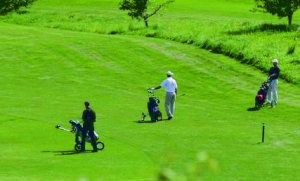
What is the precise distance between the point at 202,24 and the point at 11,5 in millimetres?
25529

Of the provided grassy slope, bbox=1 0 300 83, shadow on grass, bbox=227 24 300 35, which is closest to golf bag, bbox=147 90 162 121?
grassy slope, bbox=1 0 300 83

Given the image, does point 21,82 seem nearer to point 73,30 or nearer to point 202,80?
point 202,80

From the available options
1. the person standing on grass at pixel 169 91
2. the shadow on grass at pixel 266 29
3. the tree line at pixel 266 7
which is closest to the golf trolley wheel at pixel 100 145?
the person standing on grass at pixel 169 91

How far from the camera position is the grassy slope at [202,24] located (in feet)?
151

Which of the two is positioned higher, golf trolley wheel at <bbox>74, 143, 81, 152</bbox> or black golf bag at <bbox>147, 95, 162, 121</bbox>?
golf trolley wheel at <bbox>74, 143, 81, 152</bbox>

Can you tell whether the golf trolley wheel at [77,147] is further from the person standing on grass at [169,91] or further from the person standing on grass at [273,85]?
the person standing on grass at [273,85]

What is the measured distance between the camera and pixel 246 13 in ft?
A: 268

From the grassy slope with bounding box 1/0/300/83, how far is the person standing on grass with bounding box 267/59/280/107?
20.6 feet

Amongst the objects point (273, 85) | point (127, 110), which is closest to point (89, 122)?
point (127, 110)

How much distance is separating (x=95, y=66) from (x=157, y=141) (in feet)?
68.8

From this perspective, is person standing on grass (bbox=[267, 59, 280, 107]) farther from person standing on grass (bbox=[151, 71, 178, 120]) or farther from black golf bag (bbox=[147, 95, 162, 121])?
black golf bag (bbox=[147, 95, 162, 121])

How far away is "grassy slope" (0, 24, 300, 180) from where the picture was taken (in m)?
20.5

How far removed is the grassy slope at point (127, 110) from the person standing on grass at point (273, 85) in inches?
29.5

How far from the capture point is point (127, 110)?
32.1 meters
